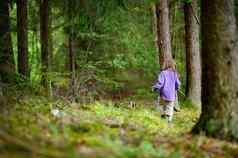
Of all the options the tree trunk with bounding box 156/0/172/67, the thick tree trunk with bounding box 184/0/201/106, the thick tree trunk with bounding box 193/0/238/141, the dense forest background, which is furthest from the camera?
the thick tree trunk with bounding box 184/0/201/106

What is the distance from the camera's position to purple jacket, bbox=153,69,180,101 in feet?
42.0

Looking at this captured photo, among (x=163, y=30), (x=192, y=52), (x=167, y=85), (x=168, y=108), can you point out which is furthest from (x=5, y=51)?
(x=192, y=52)

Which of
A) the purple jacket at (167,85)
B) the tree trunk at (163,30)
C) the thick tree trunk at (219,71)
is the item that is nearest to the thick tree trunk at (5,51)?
the purple jacket at (167,85)

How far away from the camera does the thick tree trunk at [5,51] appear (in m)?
13.4

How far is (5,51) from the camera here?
1509 centimetres

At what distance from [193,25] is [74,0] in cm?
426

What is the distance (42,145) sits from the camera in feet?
15.3

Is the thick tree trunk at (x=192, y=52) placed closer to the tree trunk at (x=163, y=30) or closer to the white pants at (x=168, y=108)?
the tree trunk at (x=163, y=30)

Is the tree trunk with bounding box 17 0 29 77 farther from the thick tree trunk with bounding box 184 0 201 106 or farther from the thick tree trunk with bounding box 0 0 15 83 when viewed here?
the thick tree trunk with bounding box 184 0 201 106

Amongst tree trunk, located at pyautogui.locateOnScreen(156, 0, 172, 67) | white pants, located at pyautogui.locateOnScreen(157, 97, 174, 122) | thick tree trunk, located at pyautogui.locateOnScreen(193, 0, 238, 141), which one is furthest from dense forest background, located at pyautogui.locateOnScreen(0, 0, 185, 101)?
thick tree trunk, located at pyautogui.locateOnScreen(193, 0, 238, 141)

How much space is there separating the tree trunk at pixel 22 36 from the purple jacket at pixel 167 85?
193 inches

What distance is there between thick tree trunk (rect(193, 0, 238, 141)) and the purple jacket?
4549 mm

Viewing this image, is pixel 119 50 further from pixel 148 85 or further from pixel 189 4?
pixel 189 4

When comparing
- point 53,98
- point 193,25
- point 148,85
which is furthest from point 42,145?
point 148,85
